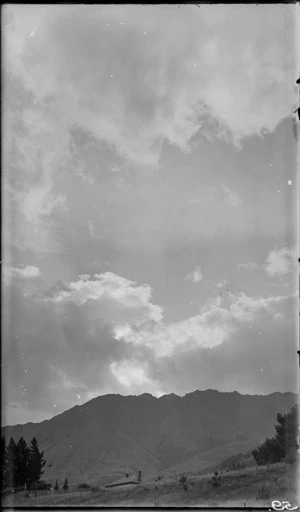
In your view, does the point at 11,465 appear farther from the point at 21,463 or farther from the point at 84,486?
the point at 84,486

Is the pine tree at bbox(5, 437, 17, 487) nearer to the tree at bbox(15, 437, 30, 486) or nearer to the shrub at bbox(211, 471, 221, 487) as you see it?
the tree at bbox(15, 437, 30, 486)

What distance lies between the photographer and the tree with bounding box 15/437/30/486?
2910 mm

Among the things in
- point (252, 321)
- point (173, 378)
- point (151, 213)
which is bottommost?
point (173, 378)

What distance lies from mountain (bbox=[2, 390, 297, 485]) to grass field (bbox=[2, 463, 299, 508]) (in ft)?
0.36

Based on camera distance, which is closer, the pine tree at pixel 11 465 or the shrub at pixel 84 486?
the pine tree at pixel 11 465

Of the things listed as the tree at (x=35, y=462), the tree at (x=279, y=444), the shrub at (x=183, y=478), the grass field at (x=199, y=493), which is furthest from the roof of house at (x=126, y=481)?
the tree at (x=279, y=444)

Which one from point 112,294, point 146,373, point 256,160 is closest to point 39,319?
point 112,294

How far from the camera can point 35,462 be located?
121 inches

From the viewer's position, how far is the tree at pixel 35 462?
9.81 feet

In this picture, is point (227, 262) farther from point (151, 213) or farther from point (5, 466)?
point (5, 466)

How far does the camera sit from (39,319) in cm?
308

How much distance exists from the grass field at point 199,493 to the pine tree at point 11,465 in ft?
0.27

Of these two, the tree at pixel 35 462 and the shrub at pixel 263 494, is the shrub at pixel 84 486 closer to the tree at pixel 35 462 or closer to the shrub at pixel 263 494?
the tree at pixel 35 462

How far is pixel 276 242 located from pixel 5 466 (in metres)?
1.84
